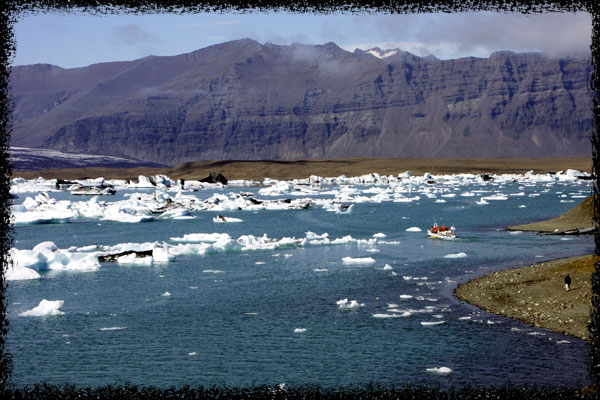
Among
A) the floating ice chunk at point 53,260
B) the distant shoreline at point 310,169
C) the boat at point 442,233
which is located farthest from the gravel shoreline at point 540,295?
the distant shoreline at point 310,169

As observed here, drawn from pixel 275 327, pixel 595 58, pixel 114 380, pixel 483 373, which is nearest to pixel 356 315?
pixel 275 327

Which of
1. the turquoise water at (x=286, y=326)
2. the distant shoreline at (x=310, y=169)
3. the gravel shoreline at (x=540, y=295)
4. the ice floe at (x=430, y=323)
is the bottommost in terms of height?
the turquoise water at (x=286, y=326)

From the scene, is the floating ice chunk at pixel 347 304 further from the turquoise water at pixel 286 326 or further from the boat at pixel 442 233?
the boat at pixel 442 233

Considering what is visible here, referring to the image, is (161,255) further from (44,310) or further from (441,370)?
(441,370)

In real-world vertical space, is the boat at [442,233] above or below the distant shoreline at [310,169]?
below

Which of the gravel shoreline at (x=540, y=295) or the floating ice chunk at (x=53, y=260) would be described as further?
the floating ice chunk at (x=53, y=260)

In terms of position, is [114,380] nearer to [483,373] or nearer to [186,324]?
[186,324]

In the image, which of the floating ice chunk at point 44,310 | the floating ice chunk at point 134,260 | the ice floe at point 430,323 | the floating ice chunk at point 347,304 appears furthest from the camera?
the floating ice chunk at point 134,260
